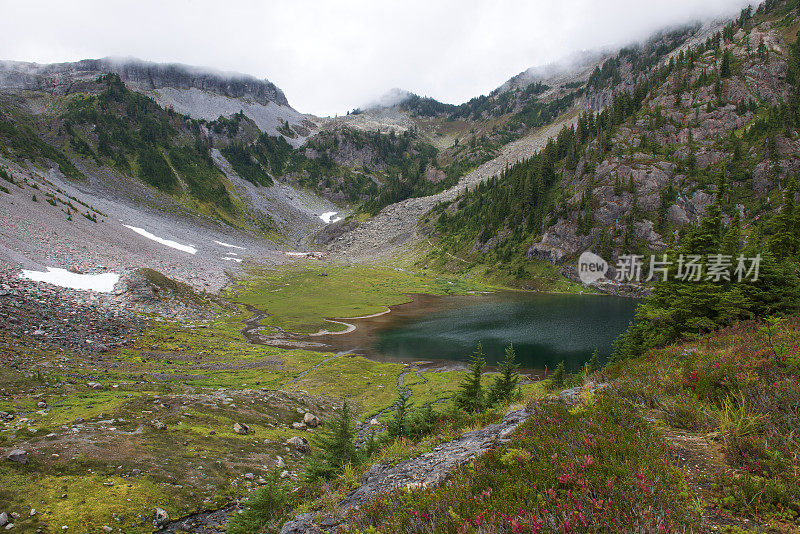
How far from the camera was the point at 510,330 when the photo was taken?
65562mm

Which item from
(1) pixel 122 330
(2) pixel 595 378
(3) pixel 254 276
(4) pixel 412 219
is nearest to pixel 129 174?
(3) pixel 254 276

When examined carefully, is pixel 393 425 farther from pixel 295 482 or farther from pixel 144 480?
pixel 144 480

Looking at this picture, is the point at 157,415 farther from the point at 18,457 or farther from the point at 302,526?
the point at 302,526

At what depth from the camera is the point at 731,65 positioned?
146750mm

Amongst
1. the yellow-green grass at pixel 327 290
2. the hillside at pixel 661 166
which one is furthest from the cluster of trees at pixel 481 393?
the hillside at pixel 661 166

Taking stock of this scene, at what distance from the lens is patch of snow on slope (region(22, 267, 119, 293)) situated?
132 ft

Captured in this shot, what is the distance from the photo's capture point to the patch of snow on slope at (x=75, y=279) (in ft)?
132

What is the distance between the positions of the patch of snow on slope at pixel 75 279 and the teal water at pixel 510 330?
38771mm

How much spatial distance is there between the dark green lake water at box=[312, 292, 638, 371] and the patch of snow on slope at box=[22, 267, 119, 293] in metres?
33.4

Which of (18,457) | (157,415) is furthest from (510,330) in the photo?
(18,457)

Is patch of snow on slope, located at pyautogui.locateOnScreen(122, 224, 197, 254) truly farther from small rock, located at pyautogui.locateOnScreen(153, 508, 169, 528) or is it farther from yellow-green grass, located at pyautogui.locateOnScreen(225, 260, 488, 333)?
small rock, located at pyautogui.locateOnScreen(153, 508, 169, 528)

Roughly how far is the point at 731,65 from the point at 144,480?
224793 mm

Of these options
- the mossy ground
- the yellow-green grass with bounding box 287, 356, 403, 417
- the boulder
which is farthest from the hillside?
the boulder

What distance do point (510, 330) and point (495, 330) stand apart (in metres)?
2.92
